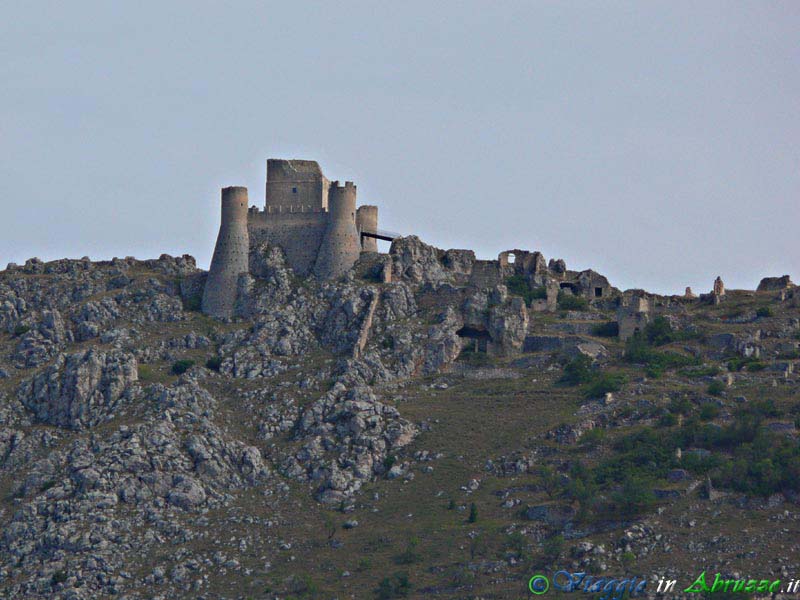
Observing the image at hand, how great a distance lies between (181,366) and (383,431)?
Answer: 43.2 ft

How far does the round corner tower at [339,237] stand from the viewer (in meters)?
114

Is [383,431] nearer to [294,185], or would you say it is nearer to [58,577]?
[58,577]

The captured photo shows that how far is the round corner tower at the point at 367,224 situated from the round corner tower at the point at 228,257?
7.03 meters

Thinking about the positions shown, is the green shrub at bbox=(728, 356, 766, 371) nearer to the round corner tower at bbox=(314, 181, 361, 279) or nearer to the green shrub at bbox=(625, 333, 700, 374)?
the green shrub at bbox=(625, 333, 700, 374)

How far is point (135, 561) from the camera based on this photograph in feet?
307

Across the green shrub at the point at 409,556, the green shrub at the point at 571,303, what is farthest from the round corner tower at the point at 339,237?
the green shrub at the point at 409,556

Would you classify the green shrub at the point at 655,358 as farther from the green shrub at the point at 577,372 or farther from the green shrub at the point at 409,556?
the green shrub at the point at 409,556

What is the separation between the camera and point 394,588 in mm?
90250

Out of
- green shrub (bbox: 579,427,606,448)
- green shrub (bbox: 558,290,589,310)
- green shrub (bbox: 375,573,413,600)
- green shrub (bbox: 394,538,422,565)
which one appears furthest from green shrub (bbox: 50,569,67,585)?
green shrub (bbox: 558,290,589,310)

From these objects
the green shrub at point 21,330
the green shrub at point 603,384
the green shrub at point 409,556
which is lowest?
the green shrub at point 409,556

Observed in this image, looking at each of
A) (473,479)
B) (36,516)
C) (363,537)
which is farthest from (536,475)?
(36,516)

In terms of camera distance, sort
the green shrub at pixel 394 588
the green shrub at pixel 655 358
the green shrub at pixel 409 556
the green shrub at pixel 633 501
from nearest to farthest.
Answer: the green shrub at pixel 394 588 < the green shrub at pixel 409 556 < the green shrub at pixel 633 501 < the green shrub at pixel 655 358

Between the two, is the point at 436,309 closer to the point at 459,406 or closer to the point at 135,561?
the point at 459,406

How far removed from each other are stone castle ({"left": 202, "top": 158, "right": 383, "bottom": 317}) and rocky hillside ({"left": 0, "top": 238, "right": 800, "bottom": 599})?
121 centimetres
